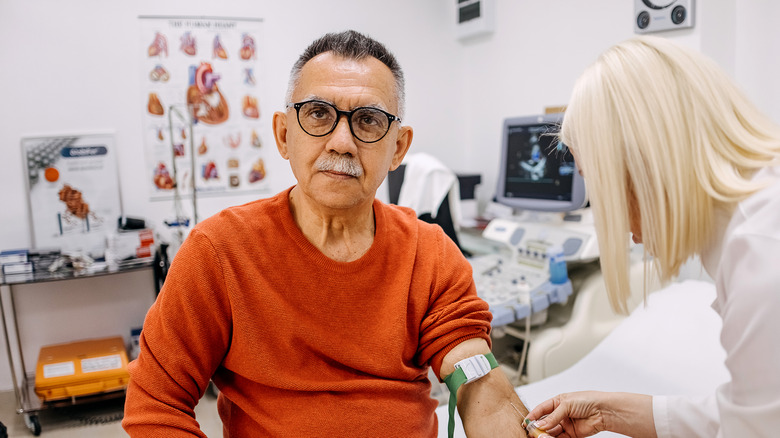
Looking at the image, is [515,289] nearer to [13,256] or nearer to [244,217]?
[244,217]

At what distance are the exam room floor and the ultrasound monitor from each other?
1964 millimetres

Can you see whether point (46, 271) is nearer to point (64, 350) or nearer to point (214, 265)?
point (64, 350)

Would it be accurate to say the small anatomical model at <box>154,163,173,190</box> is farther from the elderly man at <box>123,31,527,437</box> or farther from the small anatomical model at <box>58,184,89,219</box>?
the elderly man at <box>123,31,527,437</box>

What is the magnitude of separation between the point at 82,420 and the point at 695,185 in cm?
309

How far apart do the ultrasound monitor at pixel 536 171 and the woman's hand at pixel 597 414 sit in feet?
5.05

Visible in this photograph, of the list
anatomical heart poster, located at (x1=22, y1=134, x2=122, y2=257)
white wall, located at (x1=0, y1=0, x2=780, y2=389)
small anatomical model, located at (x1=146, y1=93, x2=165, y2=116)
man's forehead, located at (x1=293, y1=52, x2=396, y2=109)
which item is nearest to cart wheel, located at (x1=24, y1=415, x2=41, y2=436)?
white wall, located at (x1=0, y1=0, x2=780, y2=389)

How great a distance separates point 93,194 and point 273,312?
2491mm

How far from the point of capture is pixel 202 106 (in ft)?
11.0

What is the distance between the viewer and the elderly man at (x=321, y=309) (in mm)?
1124

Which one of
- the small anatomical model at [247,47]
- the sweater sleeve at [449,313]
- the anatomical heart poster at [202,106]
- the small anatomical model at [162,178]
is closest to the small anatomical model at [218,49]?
the anatomical heart poster at [202,106]

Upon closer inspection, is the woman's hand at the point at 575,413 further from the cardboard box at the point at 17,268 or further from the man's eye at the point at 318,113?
the cardboard box at the point at 17,268

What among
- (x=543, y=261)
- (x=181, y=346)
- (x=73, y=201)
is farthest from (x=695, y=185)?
(x=73, y=201)

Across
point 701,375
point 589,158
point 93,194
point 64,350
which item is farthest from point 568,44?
point 64,350

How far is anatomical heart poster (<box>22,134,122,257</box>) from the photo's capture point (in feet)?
9.91
